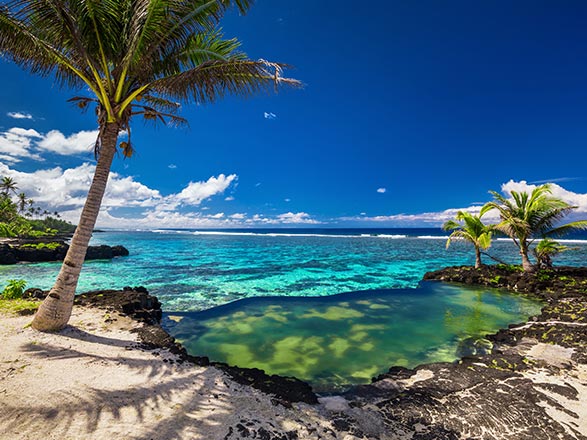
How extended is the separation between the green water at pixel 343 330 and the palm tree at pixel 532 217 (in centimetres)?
437

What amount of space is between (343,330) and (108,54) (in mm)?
9758

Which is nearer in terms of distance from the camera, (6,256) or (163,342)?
(163,342)

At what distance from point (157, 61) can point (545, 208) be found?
19.2 m

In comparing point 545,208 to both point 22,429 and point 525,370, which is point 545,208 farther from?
point 22,429

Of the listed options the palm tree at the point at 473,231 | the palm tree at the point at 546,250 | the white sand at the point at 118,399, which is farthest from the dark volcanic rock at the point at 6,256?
the palm tree at the point at 546,250

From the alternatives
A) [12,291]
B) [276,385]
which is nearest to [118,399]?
[276,385]

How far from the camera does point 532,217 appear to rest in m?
14.7

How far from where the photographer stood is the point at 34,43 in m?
5.78

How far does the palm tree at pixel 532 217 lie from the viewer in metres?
14.0

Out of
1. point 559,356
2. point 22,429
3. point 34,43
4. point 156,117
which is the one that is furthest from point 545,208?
point 34,43

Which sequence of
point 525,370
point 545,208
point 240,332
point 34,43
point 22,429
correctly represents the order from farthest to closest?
point 545,208
point 240,332
point 34,43
point 525,370
point 22,429

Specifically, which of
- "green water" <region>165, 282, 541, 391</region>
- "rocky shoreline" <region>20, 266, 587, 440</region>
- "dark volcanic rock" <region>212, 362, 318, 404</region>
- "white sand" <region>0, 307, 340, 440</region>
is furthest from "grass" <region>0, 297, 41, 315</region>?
"dark volcanic rock" <region>212, 362, 318, 404</region>

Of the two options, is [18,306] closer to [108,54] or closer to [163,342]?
[163,342]

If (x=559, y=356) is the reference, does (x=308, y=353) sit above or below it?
below
